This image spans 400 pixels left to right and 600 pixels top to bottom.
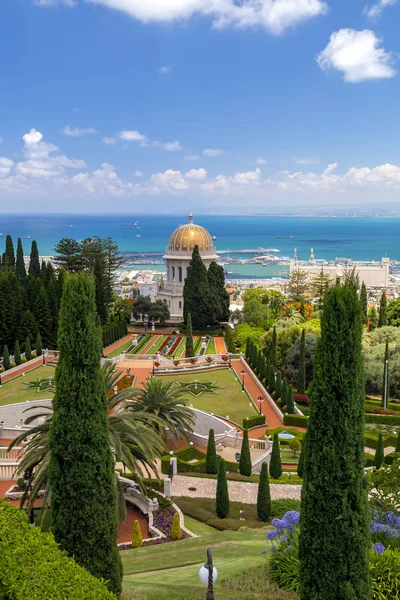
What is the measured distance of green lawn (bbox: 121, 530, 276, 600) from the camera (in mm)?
11055

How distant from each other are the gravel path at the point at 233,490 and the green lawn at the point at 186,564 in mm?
5572

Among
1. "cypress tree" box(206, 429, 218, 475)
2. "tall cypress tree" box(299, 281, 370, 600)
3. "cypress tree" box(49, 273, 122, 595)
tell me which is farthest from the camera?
"cypress tree" box(206, 429, 218, 475)

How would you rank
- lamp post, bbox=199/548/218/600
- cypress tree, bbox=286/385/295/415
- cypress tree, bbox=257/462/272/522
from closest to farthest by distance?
lamp post, bbox=199/548/218/600, cypress tree, bbox=257/462/272/522, cypress tree, bbox=286/385/295/415

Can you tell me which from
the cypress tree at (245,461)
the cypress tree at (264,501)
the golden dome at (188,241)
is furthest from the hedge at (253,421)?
the golden dome at (188,241)

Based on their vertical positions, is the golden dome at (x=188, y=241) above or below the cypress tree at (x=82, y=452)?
above

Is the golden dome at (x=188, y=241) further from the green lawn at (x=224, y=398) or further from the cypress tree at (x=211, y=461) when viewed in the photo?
the cypress tree at (x=211, y=461)

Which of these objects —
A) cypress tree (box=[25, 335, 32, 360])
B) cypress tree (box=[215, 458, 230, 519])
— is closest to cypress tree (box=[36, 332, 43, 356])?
cypress tree (box=[25, 335, 32, 360])

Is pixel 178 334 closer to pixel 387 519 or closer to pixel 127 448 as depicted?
pixel 127 448

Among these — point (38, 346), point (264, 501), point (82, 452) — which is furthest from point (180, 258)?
point (82, 452)

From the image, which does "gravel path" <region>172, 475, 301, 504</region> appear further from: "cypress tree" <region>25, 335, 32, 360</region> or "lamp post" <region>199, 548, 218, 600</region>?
"cypress tree" <region>25, 335, 32, 360</region>

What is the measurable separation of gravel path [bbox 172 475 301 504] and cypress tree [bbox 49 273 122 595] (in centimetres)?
1241

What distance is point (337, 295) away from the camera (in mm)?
9680

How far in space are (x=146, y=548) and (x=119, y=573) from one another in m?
5.31

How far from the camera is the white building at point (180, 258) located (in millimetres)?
72250
